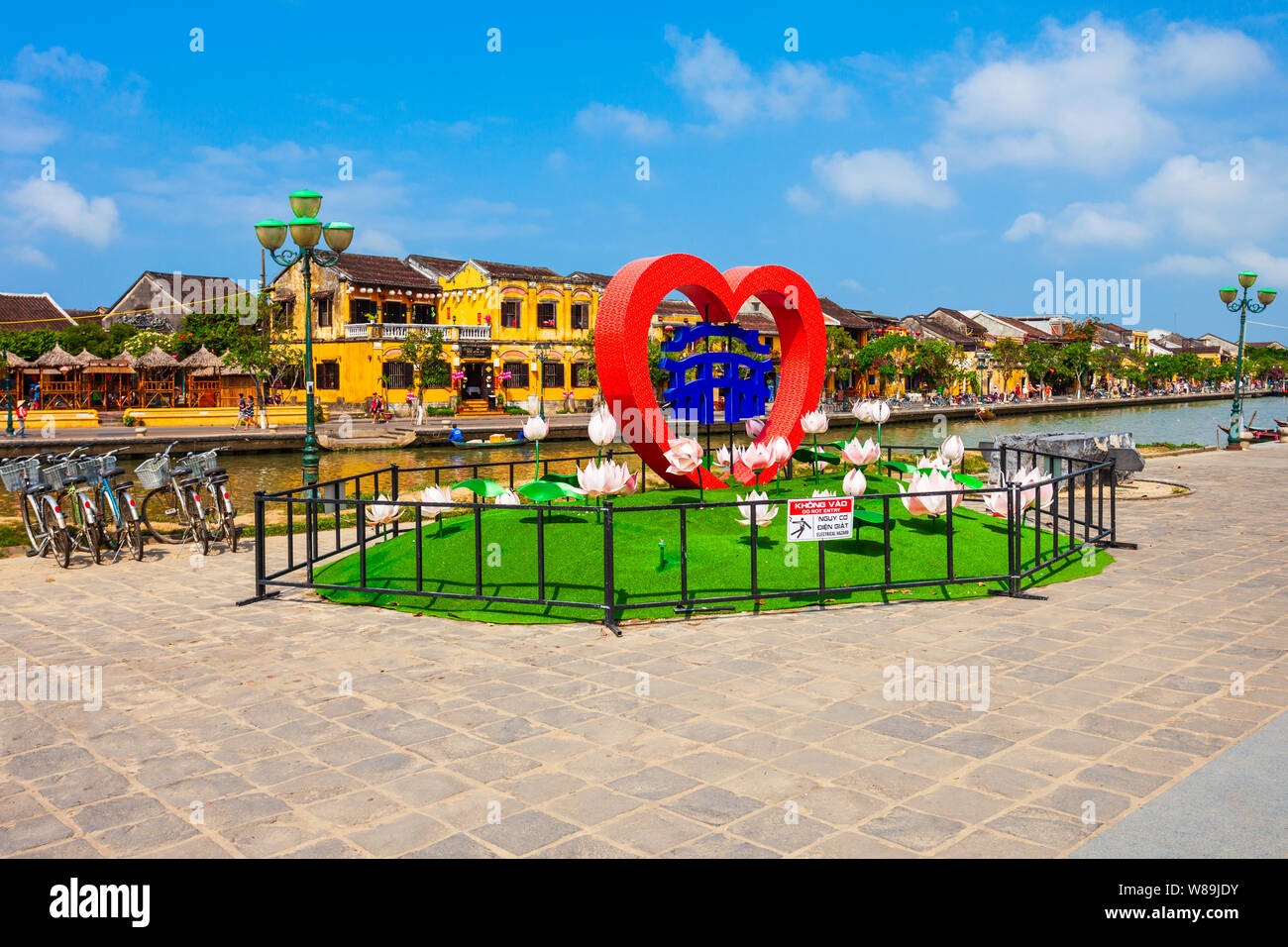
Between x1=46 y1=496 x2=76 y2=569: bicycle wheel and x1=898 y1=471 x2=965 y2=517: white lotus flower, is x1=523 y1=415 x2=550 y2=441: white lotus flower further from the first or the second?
x1=46 y1=496 x2=76 y2=569: bicycle wheel

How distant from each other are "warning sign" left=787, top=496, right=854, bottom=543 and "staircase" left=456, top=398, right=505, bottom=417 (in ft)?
118

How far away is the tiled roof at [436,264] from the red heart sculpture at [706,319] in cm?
3700

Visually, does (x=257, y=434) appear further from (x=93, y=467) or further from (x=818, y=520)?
(x=818, y=520)

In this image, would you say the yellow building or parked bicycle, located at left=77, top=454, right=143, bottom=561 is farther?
the yellow building

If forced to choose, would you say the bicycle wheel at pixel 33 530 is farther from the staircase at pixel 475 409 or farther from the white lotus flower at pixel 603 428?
the staircase at pixel 475 409

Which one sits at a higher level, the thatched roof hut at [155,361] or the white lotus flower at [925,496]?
the thatched roof hut at [155,361]

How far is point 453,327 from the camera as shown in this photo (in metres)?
43.5

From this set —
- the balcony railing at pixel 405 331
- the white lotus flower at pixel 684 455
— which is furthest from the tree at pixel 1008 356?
the white lotus flower at pixel 684 455

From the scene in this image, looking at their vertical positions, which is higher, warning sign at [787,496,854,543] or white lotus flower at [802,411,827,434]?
white lotus flower at [802,411,827,434]

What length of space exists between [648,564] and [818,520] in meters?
1.71

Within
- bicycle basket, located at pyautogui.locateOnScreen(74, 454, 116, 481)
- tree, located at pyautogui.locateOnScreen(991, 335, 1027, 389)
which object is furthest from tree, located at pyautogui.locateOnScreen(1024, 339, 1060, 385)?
bicycle basket, located at pyautogui.locateOnScreen(74, 454, 116, 481)

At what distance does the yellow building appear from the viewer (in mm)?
42344

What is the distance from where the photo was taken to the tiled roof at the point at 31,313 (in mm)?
46125

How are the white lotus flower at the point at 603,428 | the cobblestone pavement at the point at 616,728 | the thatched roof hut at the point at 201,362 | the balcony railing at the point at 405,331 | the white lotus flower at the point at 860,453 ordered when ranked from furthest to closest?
1. the balcony railing at the point at 405,331
2. the thatched roof hut at the point at 201,362
3. the white lotus flower at the point at 860,453
4. the white lotus flower at the point at 603,428
5. the cobblestone pavement at the point at 616,728
